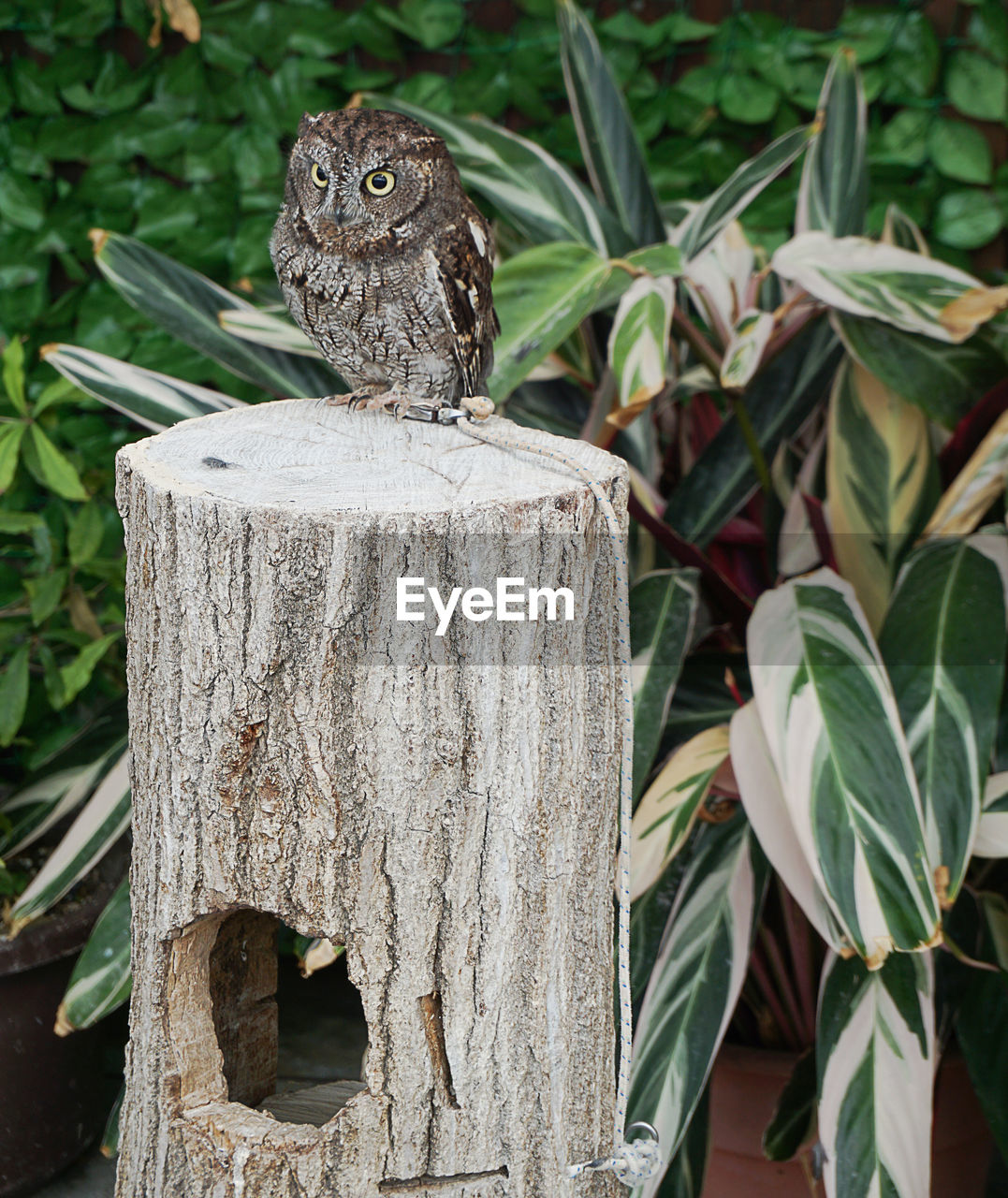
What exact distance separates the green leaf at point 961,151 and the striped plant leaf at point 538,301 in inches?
40.6

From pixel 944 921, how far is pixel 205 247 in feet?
6.10

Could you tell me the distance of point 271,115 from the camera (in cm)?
237

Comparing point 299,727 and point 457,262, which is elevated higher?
point 457,262

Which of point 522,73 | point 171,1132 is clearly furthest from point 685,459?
point 171,1132

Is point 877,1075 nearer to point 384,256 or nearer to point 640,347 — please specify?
point 640,347

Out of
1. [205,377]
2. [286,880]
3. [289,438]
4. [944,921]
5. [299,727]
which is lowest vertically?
[944,921]

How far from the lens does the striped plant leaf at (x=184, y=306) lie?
6.10 ft

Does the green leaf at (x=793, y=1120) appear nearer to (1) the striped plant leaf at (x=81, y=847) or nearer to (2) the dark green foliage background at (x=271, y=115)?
(1) the striped plant leaf at (x=81, y=847)

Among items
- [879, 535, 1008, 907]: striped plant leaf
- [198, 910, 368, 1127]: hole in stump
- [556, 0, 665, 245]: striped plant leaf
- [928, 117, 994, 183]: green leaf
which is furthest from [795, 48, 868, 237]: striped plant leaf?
[198, 910, 368, 1127]: hole in stump

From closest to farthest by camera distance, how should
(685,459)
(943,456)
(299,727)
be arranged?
(299,727) < (943,456) < (685,459)

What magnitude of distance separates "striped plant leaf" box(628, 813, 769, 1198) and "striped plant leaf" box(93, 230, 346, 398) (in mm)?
967

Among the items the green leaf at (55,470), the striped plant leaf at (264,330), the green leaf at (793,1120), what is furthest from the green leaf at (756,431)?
the green leaf at (55,470)

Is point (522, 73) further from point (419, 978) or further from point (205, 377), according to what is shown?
point (419, 978)

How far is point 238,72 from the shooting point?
93.2 inches
